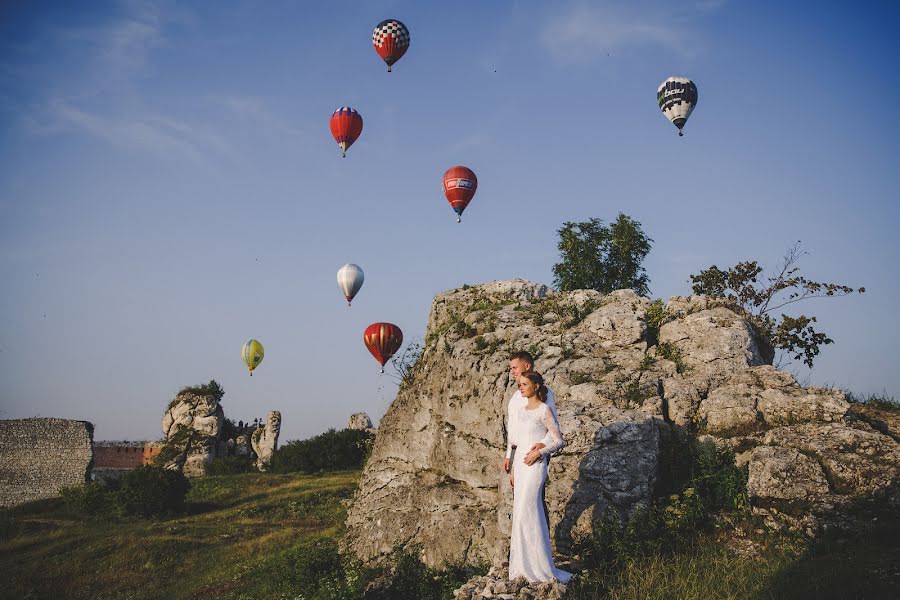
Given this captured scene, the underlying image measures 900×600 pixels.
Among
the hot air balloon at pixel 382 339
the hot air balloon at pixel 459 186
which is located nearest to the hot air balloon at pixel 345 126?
the hot air balloon at pixel 459 186

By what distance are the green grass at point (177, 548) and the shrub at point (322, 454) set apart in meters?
10.2

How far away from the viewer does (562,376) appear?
13.8 meters

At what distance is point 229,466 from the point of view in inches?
1832

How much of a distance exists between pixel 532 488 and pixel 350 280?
107 ft

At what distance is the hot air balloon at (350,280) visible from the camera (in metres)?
40.2

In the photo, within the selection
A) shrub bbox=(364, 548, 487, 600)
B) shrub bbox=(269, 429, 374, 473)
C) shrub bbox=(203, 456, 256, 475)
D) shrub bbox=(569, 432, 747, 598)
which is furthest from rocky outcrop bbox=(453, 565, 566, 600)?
shrub bbox=(203, 456, 256, 475)

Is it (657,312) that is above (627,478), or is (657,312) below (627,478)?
above

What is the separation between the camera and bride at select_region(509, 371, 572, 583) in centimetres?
844

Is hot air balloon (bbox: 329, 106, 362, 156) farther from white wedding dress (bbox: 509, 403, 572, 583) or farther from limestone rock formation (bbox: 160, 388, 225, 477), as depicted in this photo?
white wedding dress (bbox: 509, 403, 572, 583)

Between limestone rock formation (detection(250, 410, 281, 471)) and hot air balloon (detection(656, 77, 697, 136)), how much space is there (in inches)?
1436

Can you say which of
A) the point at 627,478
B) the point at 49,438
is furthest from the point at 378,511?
the point at 49,438

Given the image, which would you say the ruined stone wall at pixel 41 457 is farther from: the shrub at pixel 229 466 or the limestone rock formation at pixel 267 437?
the limestone rock formation at pixel 267 437

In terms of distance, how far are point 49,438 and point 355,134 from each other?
26.2 metres

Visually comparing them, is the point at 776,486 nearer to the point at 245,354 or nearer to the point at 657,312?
the point at 657,312
